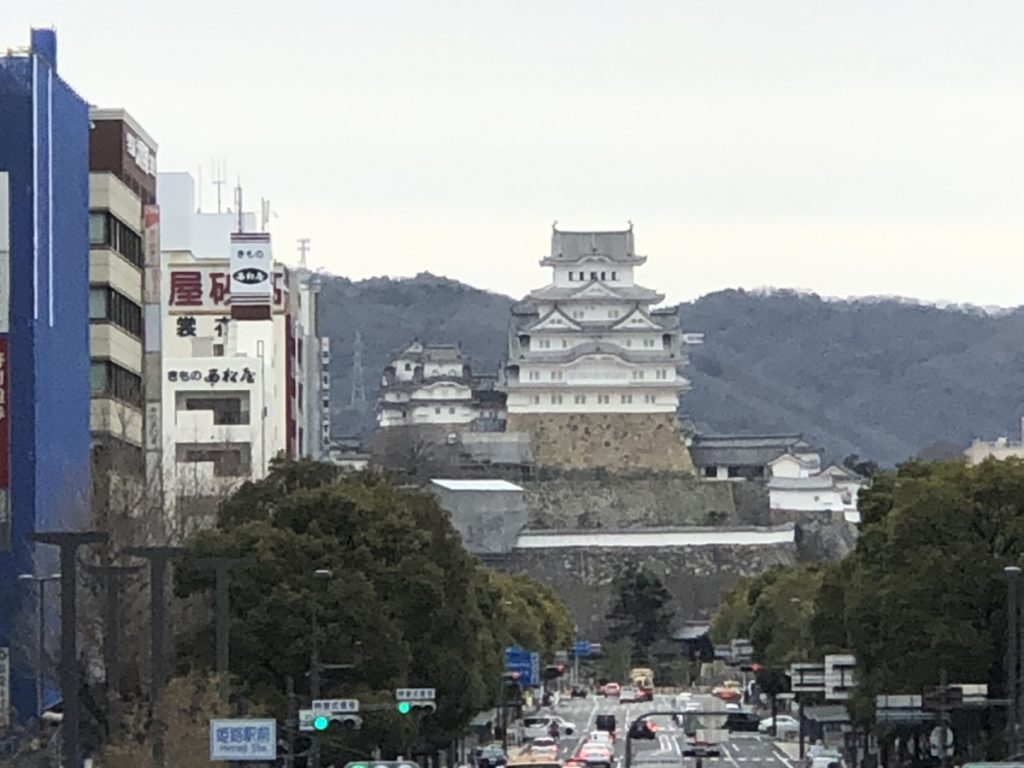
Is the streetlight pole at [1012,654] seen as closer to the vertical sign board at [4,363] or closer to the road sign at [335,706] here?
the road sign at [335,706]

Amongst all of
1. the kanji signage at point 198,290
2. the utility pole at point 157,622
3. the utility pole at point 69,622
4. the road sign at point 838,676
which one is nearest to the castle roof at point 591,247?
the kanji signage at point 198,290

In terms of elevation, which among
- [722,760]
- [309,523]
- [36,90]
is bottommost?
[722,760]

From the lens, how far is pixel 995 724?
60.7 metres

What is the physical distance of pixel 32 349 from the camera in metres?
62.5

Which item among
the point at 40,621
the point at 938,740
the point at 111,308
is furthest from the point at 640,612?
the point at 40,621

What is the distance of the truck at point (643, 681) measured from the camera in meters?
136

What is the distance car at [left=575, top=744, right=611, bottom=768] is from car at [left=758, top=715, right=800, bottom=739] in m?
33.3

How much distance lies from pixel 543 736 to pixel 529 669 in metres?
2.87

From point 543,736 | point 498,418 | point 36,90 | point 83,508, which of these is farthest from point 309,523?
point 498,418

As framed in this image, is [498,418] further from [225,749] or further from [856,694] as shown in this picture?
[225,749]

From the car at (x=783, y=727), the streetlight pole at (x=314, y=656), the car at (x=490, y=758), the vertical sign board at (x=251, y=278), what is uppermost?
the vertical sign board at (x=251, y=278)

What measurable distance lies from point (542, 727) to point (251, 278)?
19910mm

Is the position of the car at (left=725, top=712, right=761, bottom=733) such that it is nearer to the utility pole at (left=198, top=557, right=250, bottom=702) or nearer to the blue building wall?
the blue building wall

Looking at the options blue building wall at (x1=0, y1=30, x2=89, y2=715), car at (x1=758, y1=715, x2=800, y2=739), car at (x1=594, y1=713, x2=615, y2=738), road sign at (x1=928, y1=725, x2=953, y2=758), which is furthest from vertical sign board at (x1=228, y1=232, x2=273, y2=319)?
road sign at (x1=928, y1=725, x2=953, y2=758)
